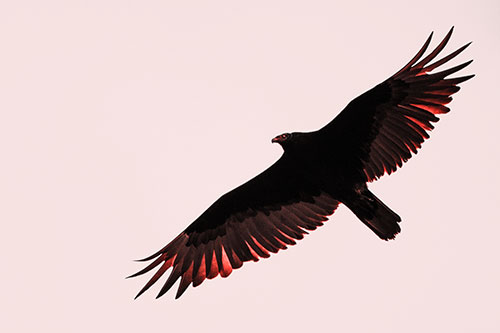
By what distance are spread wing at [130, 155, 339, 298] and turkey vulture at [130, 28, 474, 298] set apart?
0.01m

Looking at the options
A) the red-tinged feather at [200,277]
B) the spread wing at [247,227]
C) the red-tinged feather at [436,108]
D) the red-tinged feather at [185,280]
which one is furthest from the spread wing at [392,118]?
the red-tinged feather at [185,280]

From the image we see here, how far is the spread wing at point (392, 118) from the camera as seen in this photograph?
952cm

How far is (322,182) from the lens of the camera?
10477mm

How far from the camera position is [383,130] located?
10.0m

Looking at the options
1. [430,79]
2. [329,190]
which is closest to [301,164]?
[329,190]

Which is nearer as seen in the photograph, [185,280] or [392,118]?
[392,118]

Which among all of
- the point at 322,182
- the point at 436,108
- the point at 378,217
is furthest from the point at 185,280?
the point at 436,108

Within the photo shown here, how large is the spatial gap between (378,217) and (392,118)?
4.29ft

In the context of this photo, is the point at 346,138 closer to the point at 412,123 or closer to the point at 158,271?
the point at 412,123

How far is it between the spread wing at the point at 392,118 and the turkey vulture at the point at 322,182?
1 cm

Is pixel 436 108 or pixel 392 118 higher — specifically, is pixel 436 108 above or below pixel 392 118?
below

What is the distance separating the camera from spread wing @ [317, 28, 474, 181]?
9.52 meters

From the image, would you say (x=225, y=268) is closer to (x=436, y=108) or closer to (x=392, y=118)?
(x=392, y=118)

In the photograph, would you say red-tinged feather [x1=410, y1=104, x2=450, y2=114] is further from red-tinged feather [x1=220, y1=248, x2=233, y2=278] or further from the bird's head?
red-tinged feather [x1=220, y1=248, x2=233, y2=278]
